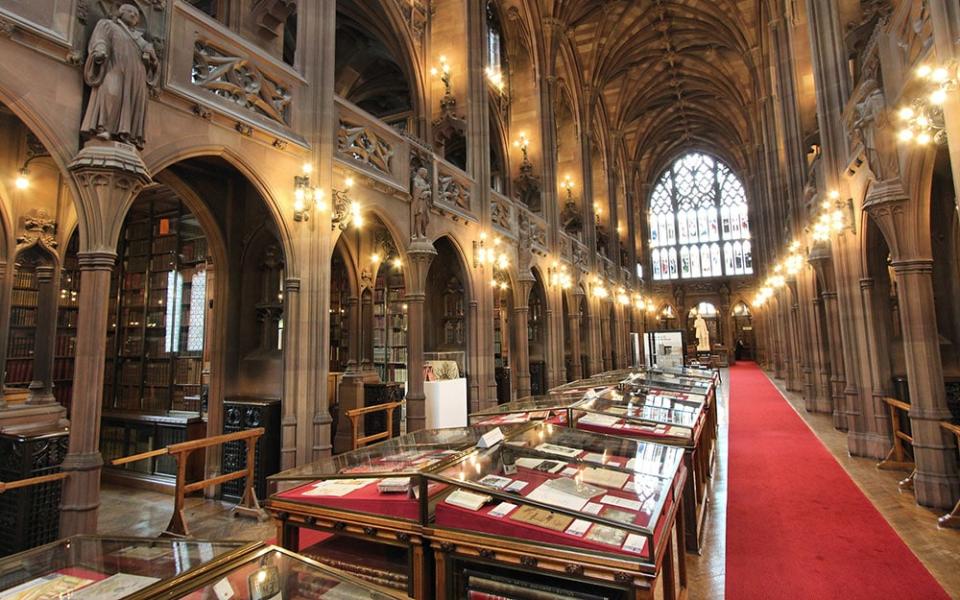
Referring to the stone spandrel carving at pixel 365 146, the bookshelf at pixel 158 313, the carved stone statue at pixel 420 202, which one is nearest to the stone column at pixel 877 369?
the carved stone statue at pixel 420 202

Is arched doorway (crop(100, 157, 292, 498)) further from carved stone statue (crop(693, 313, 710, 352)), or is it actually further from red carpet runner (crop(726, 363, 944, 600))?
carved stone statue (crop(693, 313, 710, 352))

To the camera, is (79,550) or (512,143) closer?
(79,550)

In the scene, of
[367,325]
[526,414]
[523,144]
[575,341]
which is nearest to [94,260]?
[526,414]

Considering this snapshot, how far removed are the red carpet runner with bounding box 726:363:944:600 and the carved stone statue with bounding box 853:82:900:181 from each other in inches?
149

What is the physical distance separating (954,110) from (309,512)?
556cm

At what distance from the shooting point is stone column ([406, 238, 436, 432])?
786 centimetres

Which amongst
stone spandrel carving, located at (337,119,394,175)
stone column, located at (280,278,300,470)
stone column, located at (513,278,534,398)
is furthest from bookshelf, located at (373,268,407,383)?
stone column, located at (280,278,300,470)

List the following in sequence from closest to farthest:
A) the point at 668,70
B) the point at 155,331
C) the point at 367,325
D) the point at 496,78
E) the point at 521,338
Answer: the point at 155,331 → the point at 367,325 → the point at 521,338 → the point at 496,78 → the point at 668,70

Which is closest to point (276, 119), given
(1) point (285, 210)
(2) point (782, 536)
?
(1) point (285, 210)

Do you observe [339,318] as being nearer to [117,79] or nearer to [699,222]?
[117,79]

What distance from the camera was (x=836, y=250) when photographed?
25.9 ft

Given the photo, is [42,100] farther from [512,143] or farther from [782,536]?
[512,143]

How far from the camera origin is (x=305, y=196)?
18.8 ft

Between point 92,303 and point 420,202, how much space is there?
16.1 ft
